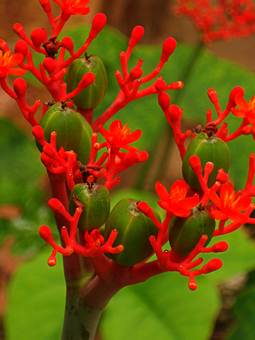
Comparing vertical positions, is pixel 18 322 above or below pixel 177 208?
below

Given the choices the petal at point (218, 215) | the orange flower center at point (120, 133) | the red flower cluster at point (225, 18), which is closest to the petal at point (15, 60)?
the orange flower center at point (120, 133)

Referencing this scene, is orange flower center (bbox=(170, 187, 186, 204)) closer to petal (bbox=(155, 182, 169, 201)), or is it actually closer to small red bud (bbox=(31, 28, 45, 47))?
petal (bbox=(155, 182, 169, 201))

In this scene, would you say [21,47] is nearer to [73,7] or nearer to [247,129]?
[73,7]

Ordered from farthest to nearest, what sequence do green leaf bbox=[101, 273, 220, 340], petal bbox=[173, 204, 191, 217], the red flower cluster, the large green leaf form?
the large green leaf < the red flower cluster < green leaf bbox=[101, 273, 220, 340] < petal bbox=[173, 204, 191, 217]

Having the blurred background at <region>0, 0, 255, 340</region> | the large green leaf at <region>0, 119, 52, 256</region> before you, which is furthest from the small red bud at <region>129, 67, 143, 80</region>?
the large green leaf at <region>0, 119, 52, 256</region>

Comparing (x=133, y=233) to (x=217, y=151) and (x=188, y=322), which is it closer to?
(x=217, y=151)

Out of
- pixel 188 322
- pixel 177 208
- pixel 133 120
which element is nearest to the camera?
pixel 177 208

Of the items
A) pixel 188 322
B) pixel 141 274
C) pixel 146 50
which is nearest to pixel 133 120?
pixel 146 50
